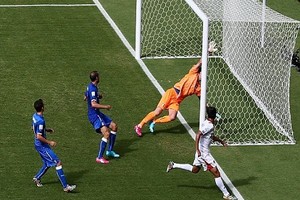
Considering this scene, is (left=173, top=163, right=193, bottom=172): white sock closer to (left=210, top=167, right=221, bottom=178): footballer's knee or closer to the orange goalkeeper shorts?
(left=210, top=167, right=221, bottom=178): footballer's knee

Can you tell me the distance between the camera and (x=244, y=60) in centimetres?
2145

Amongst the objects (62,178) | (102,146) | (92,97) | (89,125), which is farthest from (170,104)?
(62,178)

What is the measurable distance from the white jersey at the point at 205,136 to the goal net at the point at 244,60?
9.45 ft

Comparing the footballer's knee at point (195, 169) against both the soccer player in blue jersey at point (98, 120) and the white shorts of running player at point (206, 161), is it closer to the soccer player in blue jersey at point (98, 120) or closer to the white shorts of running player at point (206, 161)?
the white shorts of running player at point (206, 161)

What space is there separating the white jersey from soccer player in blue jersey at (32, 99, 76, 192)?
93.7 inches

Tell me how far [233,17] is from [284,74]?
2.79m

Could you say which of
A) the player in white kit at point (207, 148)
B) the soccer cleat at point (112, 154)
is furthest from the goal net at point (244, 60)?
the player in white kit at point (207, 148)

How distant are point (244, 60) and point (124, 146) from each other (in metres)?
4.38

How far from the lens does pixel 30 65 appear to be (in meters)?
23.0

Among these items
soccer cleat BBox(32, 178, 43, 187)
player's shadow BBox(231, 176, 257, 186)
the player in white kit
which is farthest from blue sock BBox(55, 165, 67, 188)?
player's shadow BBox(231, 176, 257, 186)

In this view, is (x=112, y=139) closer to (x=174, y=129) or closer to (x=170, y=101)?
(x=170, y=101)

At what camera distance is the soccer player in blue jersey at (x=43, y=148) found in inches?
623

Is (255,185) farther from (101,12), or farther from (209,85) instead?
(101,12)

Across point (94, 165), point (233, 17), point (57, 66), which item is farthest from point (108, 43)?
point (94, 165)
